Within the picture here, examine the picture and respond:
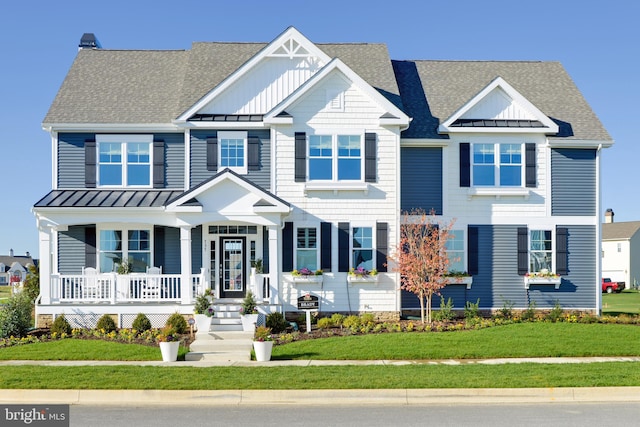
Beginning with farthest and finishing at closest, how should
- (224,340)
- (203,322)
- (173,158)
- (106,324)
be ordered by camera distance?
(173,158)
(106,324)
(203,322)
(224,340)

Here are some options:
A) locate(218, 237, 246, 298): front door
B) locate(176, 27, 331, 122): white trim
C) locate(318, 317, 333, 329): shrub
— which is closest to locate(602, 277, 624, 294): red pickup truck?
locate(318, 317, 333, 329): shrub

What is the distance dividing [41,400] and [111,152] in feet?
38.9

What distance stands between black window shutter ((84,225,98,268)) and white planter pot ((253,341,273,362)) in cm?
924

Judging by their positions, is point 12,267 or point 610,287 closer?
point 610,287

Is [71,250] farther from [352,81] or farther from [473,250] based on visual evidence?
[473,250]

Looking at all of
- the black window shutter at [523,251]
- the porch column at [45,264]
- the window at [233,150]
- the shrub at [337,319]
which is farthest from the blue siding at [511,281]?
the porch column at [45,264]

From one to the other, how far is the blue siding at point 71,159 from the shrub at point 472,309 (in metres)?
13.9

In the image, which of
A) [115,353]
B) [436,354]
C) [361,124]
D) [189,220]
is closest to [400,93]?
[361,124]

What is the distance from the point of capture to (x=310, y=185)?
20.8 m

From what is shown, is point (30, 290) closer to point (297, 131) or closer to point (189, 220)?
point (189, 220)

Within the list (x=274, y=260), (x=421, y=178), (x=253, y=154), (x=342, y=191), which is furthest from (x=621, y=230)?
(x=274, y=260)

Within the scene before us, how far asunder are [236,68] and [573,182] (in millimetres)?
13138

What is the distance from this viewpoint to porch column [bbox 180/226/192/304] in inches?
765

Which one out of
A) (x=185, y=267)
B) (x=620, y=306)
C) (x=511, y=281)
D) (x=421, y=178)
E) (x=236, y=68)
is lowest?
(x=620, y=306)
